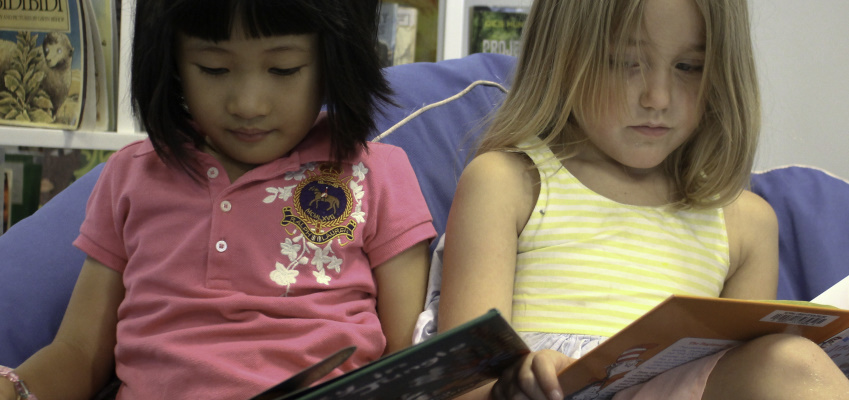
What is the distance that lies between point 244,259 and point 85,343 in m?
0.22

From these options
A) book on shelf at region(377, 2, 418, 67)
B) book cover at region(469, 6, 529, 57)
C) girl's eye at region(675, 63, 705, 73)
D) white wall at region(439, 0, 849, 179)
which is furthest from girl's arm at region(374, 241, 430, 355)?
white wall at region(439, 0, 849, 179)

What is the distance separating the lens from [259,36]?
819mm

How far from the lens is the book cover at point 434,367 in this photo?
0.56 meters

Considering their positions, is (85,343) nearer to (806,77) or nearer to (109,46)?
(109,46)

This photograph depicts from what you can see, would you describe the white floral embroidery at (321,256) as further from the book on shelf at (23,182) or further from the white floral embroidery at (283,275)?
the book on shelf at (23,182)

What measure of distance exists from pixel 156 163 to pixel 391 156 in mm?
271

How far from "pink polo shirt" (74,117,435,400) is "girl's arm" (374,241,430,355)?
0.01 metres

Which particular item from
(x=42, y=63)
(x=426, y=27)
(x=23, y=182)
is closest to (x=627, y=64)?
(x=426, y=27)

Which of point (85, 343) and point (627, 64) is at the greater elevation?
point (627, 64)

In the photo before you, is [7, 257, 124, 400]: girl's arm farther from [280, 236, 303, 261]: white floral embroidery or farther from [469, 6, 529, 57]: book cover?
[469, 6, 529, 57]: book cover

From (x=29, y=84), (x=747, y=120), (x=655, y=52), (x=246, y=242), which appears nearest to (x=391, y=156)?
(x=246, y=242)

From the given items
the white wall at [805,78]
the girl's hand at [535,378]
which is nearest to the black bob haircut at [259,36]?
the girl's hand at [535,378]

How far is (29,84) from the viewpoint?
1.46 m

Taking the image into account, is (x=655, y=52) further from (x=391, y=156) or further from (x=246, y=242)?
(x=246, y=242)
